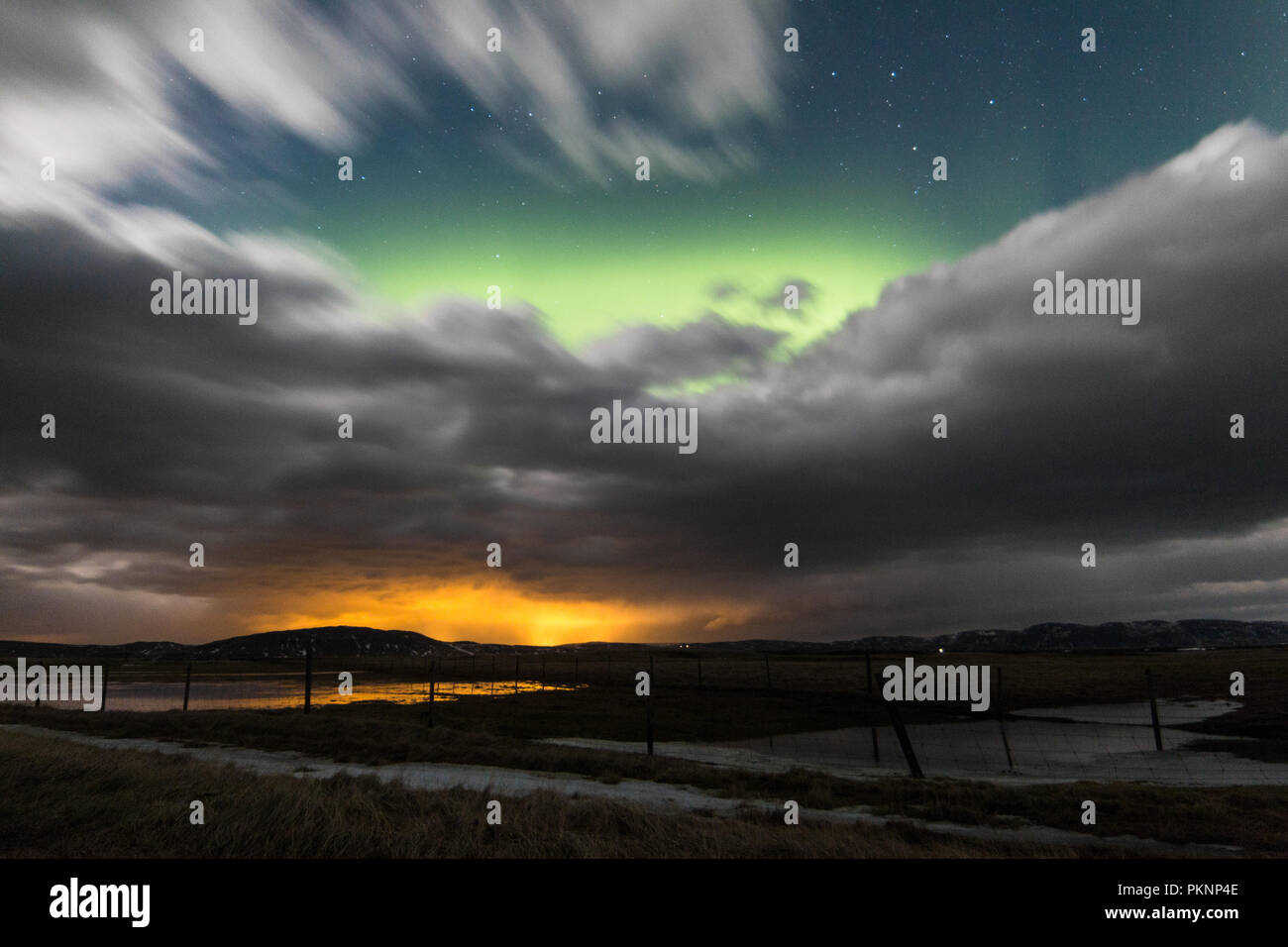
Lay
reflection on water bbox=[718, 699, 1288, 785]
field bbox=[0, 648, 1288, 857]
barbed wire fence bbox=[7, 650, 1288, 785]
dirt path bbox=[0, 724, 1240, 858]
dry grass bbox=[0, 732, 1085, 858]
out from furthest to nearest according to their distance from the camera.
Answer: barbed wire fence bbox=[7, 650, 1288, 785] < reflection on water bbox=[718, 699, 1288, 785] < dirt path bbox=[0, 724, 1240, 858] < field bbox=[0, 648, 1288, 857] < dry grass bbox=[0, 732, 1085, 858]

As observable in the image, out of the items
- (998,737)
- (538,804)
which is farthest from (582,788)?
(998,737)

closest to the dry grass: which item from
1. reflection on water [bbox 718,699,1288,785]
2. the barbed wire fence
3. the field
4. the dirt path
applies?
the field

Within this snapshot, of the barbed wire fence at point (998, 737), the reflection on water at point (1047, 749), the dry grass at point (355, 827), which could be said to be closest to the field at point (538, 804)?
the dry grass at point (355, 827)

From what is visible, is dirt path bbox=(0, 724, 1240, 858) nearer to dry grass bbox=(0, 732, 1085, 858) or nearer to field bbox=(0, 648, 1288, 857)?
field bbox=(0, 648, 1288, 857)

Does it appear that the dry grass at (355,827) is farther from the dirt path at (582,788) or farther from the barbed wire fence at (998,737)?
the barbed wire fence at (998,737)

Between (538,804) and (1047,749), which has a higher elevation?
(538,804)

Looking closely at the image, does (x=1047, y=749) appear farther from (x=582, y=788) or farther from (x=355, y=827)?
(x=355, y=827)

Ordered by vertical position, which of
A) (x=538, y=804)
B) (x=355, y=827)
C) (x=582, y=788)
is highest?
(x=355, y=827)

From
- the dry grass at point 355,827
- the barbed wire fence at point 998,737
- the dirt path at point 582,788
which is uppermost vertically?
the dry grass at point 355,827

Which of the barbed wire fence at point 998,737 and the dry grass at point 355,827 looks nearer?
the dry grass at point 355,827

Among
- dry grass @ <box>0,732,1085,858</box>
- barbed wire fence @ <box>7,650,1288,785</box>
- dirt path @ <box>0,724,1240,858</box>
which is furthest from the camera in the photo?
barbed wire fence @ <box>7,650,1288,785</box>

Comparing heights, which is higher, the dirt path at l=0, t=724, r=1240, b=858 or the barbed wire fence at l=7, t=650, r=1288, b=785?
the dirt path at l=0, t=724, r=1240, b=858

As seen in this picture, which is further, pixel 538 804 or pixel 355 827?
pixel 538 804

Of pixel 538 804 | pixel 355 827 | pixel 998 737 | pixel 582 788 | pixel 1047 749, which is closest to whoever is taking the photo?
pixel 355 827
